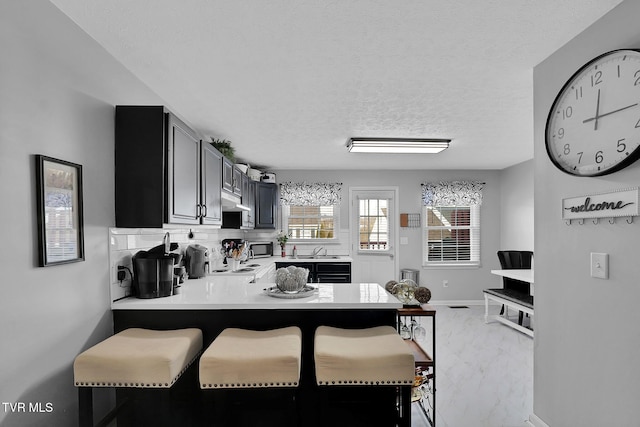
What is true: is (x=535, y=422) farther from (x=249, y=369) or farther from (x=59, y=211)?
(x=59, y=211)

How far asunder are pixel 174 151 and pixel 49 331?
1169mm

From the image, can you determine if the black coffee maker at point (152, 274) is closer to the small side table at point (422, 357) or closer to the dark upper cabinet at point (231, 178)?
the dark upper cabinet at point (231, 178)

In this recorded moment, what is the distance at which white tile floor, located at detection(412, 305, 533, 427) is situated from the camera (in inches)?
102

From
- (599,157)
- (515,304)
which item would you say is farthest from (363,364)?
(515,304)

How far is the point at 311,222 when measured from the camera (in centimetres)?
639

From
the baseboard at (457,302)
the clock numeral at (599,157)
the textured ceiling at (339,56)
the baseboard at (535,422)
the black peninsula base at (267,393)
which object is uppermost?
the textured ceiling at (339,56)

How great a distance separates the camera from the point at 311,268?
554cm

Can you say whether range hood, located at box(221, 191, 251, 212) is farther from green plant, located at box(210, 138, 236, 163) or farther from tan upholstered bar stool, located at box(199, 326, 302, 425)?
tan upholstered bar stool, located at box(199, 326, 302, 425)

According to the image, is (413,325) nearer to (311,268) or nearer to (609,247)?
(609,247)

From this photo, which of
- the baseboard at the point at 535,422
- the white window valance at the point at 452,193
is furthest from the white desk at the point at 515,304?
the baseboard at the point at 535,422

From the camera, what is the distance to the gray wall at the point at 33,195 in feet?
4.65

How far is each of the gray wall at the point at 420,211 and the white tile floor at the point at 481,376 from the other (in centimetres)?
128

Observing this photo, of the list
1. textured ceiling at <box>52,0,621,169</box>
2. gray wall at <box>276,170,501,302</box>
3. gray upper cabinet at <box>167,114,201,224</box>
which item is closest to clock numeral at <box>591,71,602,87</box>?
textured ceiling at <box>52,0,621,169</box>

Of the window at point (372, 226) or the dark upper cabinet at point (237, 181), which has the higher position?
the dark upper cabinet at point (237, 181)
